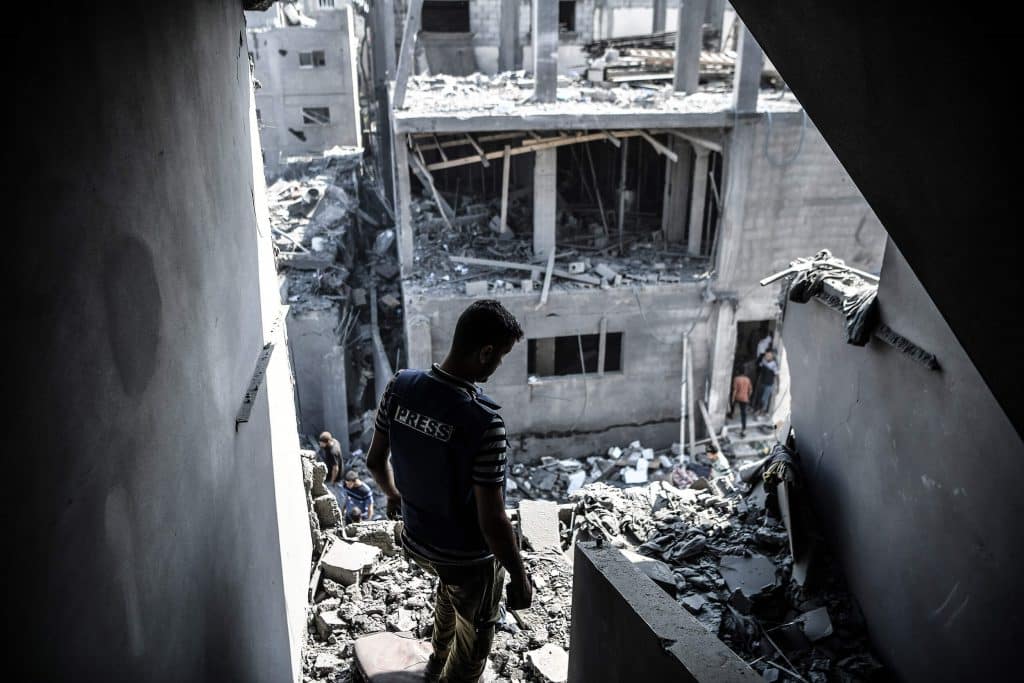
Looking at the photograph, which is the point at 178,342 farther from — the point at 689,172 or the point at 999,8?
the point at 689,172

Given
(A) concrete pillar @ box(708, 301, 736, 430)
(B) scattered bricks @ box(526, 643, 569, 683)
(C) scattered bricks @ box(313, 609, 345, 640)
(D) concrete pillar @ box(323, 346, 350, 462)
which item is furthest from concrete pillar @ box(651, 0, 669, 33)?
(C) scattered bricks @ box(313, 609, 345, 640)

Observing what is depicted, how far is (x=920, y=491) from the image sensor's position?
424cm

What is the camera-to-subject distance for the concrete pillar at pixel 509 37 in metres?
20.1

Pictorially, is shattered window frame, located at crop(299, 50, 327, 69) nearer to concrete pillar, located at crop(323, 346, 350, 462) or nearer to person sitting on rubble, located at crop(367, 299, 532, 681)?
concrete pillar, located at crop(323, 346, 350, 462)

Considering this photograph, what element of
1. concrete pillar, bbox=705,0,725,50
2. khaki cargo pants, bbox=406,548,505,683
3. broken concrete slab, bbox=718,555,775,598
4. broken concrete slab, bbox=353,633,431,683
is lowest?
broken concrete slab, bbox=718,555,775,598

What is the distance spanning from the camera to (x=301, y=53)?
72.2 feet

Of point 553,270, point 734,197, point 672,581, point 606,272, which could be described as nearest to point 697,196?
point 734,197

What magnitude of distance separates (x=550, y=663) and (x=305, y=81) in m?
21.4

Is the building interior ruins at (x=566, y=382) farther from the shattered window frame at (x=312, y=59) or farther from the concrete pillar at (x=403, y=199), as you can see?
the shattered window frame at (x=312, y=59)

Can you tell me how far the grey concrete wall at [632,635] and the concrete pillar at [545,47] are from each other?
33.3 feet

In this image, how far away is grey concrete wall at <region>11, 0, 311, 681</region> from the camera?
59.2 inches

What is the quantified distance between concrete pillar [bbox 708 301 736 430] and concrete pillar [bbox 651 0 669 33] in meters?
12.0

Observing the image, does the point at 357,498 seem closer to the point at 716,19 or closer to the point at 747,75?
the point at 747,75

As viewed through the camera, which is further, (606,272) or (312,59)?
(312,59)
